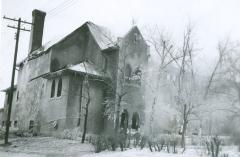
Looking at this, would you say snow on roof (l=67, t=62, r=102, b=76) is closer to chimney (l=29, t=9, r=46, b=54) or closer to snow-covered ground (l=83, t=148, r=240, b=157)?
chimney (l=29, t=9, r=46, b=54)

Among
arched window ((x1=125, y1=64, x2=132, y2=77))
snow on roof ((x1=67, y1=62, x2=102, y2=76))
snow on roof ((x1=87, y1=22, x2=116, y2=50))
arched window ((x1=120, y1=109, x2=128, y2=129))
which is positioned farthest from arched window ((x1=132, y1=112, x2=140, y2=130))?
snow on roof ((x1=87, y1=22, x2=116, y2=50))

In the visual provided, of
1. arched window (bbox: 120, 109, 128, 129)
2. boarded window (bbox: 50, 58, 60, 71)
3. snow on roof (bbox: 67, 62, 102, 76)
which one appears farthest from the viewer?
boarded window (bbox: 50, 58, 60, 71)

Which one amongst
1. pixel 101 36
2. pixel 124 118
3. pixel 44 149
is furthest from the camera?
pixel 101 36

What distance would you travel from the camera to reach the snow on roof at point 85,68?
82.8 feet

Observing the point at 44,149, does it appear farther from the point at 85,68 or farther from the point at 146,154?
the point at 85,68

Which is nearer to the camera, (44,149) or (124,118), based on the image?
(44,149)

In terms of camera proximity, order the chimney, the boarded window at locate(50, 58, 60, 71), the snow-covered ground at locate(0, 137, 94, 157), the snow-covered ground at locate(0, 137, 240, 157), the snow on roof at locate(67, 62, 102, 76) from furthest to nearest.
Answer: the chimney → the boarded window at locate(50, 58, 60, 71) → the snow on roof at locate(67, 62, 102, 76) → the snow-covered ground at locate(0, 137, 94, 157) → the snow-covered ground at locate(0, 137, 240, 157)

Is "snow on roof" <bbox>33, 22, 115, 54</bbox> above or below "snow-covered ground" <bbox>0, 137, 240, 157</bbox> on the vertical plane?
above

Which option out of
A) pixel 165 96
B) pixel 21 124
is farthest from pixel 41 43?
pixel 165 96

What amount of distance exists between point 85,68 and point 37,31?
33.6 feet

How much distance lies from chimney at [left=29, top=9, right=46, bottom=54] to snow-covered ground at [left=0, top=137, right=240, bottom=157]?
13.2m

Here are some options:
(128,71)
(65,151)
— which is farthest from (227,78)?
(65,151)

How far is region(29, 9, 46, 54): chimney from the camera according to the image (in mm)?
33312

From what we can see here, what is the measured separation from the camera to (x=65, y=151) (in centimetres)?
1761
